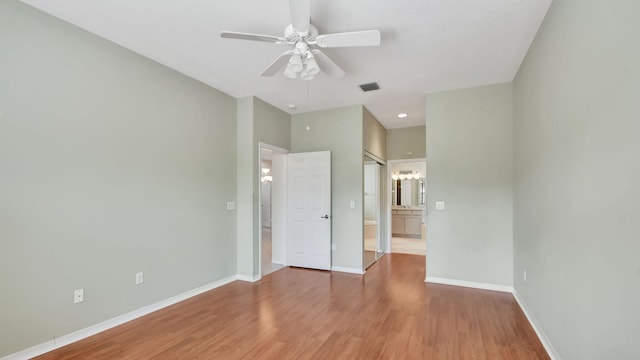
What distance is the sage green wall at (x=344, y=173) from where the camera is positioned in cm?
499

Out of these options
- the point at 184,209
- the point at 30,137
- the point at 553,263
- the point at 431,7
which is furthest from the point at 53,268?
the point at 553,263

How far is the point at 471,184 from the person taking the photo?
4.20m

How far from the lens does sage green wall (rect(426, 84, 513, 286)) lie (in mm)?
4008

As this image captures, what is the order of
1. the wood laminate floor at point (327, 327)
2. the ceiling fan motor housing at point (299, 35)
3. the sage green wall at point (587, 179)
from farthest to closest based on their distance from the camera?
the wood laminate floor at point (327, 327), the ceiling fan motor housing at point (299, 35), the sage green wall at point (587, 179)

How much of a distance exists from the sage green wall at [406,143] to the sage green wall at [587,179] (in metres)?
3.53

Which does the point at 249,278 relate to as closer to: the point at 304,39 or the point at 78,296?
the point at 78,296

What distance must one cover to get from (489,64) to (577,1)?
5.31 ft

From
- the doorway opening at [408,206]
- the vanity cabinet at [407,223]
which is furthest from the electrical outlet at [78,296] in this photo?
the vanity cabinet at [407,223]

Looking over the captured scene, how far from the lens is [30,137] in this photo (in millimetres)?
2398

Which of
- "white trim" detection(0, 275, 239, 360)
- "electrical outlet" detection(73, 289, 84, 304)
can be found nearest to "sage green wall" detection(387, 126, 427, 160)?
"white trim" detection(0, 275, 239, 360)

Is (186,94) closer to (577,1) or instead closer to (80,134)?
(80,134)

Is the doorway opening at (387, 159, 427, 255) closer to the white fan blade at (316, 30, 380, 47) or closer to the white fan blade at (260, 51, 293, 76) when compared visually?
the white fan blade at (260, 51, 293, 76)

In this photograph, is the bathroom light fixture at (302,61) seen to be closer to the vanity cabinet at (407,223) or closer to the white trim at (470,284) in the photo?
the white trim at (470,284)

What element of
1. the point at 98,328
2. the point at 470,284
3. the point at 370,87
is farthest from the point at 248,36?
the point at 470,284
